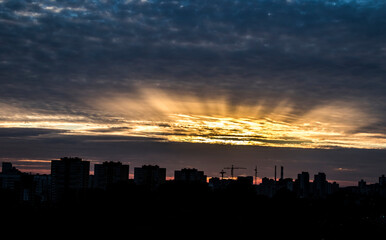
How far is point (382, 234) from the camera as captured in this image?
98.6 meters

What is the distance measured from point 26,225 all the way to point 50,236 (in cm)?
467

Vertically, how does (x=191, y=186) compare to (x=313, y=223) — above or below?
above

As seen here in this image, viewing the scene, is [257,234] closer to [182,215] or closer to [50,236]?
[182,215]

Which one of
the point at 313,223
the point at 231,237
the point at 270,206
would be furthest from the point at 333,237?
the point at 231,237

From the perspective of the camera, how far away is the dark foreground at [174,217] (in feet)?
237

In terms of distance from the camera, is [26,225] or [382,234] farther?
[382,234]

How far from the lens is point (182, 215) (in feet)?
267

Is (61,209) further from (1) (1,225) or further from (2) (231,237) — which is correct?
(2) (231,237)

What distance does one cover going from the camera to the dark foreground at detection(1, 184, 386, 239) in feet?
237

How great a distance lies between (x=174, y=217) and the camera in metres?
79.5

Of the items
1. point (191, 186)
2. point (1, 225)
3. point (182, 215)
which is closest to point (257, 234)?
point (182, 215)

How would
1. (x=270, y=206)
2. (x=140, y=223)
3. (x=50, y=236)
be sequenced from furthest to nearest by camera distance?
(x=270, y=206)
(x=140, y=223)
(x=50, y=236)

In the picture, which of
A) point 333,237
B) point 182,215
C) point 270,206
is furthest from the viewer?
point 270,206

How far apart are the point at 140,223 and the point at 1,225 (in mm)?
21497
